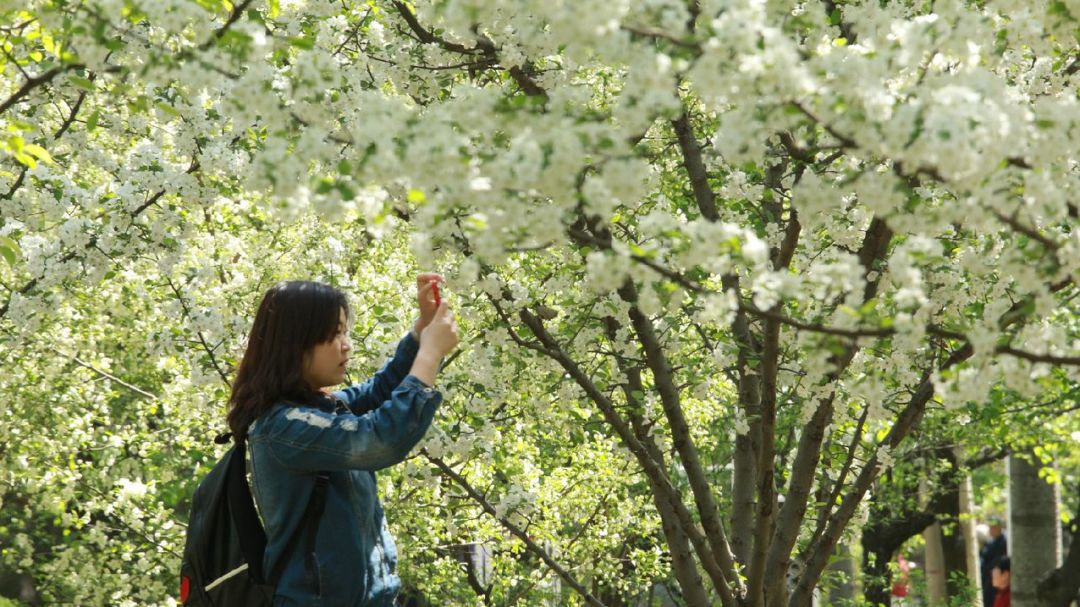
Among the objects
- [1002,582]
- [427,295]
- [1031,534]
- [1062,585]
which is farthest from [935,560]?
[427,295]

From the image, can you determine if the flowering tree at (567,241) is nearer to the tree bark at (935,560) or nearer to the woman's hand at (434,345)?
the woman's hand at (434,345)

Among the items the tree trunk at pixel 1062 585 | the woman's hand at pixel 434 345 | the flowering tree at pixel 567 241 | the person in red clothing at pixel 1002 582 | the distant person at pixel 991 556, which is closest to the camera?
the flowering tree at pixel 567 241

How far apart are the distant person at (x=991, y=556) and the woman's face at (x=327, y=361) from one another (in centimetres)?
1370

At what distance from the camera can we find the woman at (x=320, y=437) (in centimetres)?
309

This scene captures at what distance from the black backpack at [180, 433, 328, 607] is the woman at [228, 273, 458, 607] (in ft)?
0.07

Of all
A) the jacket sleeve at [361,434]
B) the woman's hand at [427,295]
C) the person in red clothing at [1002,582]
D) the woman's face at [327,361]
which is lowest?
the jacket sleeve at [361,434]

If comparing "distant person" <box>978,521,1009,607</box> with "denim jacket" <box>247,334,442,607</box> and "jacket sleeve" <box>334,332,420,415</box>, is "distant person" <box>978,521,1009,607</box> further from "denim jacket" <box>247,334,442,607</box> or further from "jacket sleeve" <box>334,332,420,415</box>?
"denim jacket" <box>247,334,442,607</box>

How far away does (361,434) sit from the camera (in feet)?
10.1

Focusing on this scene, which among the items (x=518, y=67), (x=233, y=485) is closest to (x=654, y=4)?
(x=233, y=485)

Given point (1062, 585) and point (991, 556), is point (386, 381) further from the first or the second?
point (991, 556)

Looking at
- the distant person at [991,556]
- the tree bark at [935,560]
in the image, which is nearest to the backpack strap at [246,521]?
the distant person at [991,556]

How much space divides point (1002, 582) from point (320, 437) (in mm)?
12939

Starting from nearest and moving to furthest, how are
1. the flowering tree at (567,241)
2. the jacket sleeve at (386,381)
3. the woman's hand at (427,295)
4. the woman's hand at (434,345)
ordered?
the flowering tree at (567,241)
the woman's hand at (434,345)
the woman's hand at (427,295)
the jacket sleeve at (386,381)

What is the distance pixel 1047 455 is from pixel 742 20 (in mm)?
10000
